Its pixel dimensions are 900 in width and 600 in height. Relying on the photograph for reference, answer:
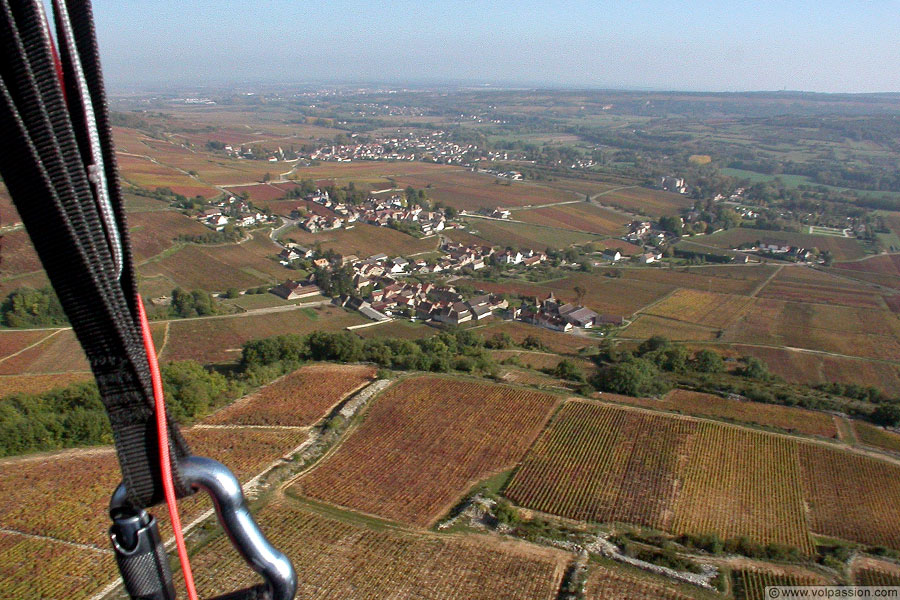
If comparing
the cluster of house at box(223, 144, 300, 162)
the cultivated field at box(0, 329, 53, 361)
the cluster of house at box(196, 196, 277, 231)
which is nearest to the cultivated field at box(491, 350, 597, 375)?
the cultivated field at box(0, 329, 53, 361)

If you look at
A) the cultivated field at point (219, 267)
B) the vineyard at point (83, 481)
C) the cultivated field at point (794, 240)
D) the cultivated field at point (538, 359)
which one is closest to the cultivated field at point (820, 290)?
the cultivated field at point (794, 240)

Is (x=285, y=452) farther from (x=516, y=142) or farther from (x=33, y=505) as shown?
(x=516, y=142)

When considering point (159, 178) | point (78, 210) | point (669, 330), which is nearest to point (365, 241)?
point (159, 178)

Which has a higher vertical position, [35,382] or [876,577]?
[876,577]

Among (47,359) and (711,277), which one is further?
(711,277)

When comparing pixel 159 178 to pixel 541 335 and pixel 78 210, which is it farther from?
pixel 78 210

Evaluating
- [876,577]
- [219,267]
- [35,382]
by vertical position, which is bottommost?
[219,267]
